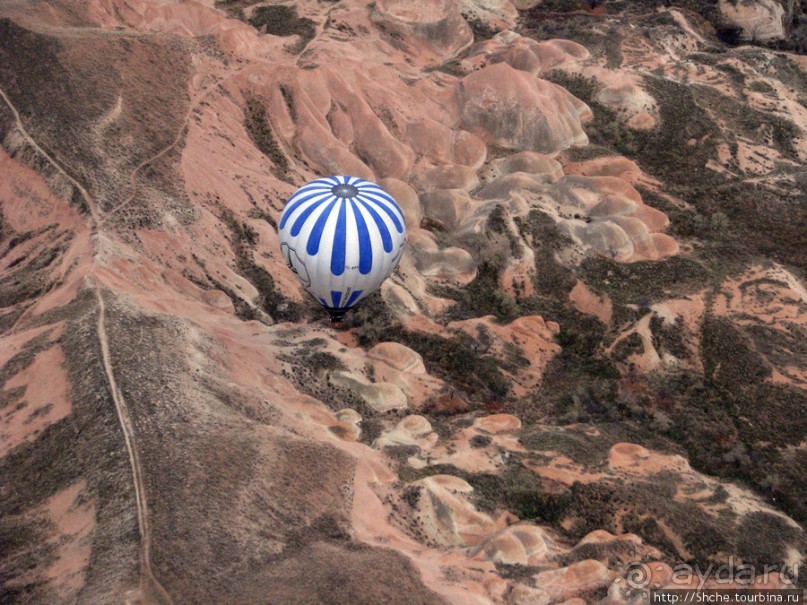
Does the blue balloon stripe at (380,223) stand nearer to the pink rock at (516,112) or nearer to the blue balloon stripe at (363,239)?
the blue balloon stripe at (363,239)

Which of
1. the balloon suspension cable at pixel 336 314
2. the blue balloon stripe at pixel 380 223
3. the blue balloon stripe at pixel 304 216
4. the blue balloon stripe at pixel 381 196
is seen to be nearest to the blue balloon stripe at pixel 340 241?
the blue balloon stripe at pixel 380 223

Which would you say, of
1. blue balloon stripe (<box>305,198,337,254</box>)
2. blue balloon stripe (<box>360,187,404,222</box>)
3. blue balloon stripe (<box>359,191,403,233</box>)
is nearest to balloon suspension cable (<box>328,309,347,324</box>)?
blue balloon stripe (<box>305,198,337,254</box>)

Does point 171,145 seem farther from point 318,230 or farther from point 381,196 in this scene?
point 381,196

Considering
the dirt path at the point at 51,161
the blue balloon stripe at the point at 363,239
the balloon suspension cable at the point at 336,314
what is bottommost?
the balloon suspension cable at the point at 336,314

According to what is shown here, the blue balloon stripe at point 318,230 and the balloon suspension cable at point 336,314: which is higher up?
the blue balloon stripe at point 318,230

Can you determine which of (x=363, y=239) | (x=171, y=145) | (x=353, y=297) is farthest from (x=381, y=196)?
(x=171, y=145)

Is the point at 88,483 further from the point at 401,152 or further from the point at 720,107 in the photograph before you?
the point at 720,107

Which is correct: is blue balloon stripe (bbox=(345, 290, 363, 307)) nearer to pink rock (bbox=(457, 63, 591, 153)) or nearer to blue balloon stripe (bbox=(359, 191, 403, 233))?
blue balloon stripe (bbox=(359, 191, 403, 233))
